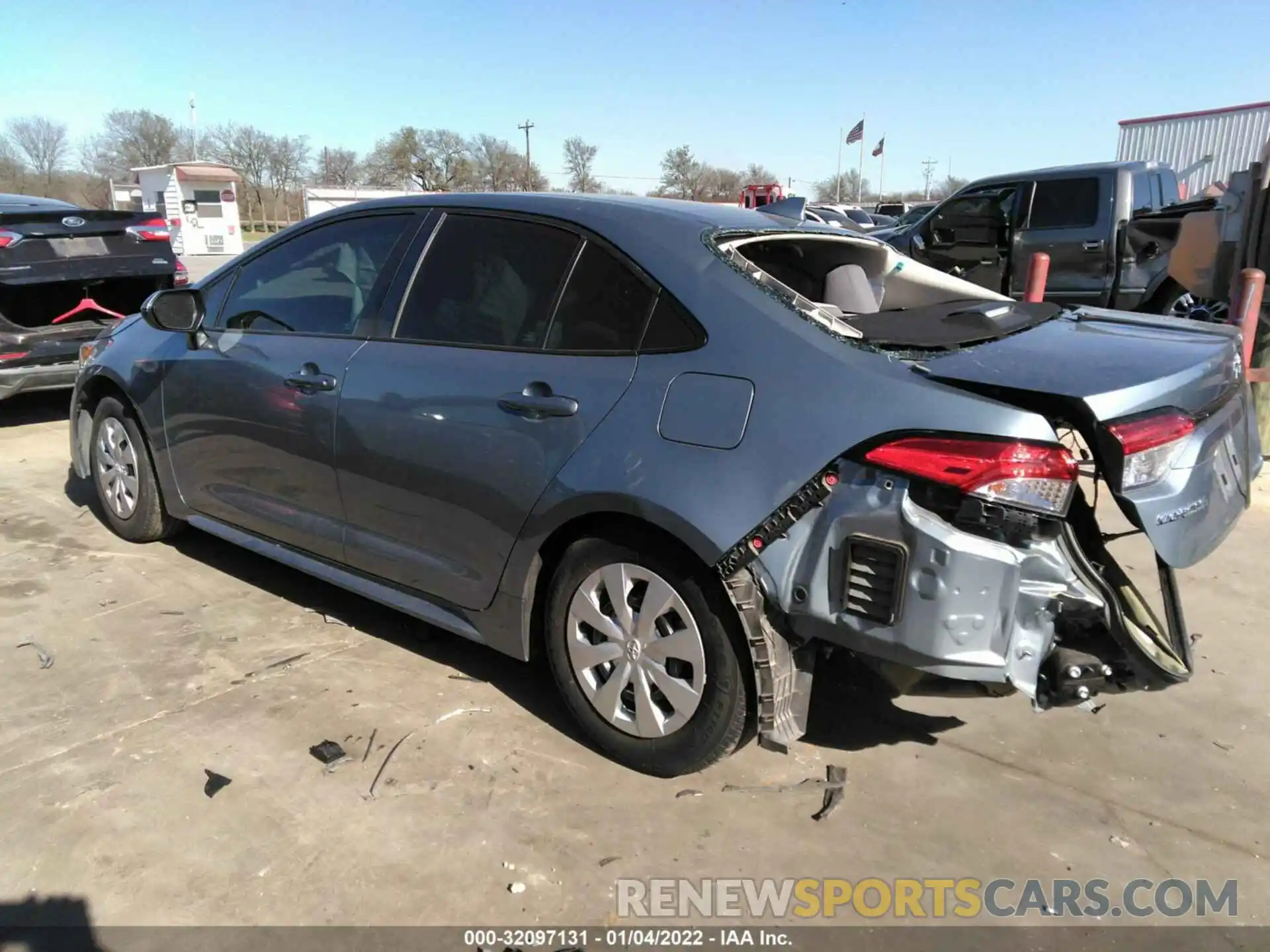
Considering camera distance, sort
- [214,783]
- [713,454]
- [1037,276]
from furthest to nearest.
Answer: [1037,276], [214,783], [713,454]

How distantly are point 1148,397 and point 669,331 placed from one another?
1.26m

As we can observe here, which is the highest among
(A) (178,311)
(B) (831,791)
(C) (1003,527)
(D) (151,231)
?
(D) (151,231)

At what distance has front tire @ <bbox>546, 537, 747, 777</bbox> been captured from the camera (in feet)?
8.48

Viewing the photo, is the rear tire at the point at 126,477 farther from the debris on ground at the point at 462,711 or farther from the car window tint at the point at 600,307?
the car window tint at the point at 600,307

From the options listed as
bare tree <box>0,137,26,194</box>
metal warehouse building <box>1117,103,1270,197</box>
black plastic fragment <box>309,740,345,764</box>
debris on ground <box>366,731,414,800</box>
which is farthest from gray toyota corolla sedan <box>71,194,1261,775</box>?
bare tree <box>0,137,26,194</box>

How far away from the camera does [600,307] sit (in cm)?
283

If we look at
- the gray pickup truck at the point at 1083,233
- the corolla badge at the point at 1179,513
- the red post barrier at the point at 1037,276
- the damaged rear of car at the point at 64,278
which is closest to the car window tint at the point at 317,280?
the corolla badge at the point at 1179,513

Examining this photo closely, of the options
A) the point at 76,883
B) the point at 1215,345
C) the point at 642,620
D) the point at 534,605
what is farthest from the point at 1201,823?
the point at 76,883

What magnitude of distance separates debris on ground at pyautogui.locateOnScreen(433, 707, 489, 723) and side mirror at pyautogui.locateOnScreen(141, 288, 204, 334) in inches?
84.1

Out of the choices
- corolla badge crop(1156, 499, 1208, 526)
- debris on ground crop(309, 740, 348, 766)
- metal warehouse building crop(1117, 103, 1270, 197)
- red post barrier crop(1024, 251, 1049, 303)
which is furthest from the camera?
metal warehouse building crop(1117, 103, 1270, 197)

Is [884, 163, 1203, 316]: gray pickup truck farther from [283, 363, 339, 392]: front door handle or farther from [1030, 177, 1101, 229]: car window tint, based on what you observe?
[283, 363, 339, 392]: front door handle

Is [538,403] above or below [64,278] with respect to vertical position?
below

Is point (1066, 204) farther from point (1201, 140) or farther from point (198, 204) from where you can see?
point (198, 204)

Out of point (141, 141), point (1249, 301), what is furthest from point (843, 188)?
point (1249, 301)
